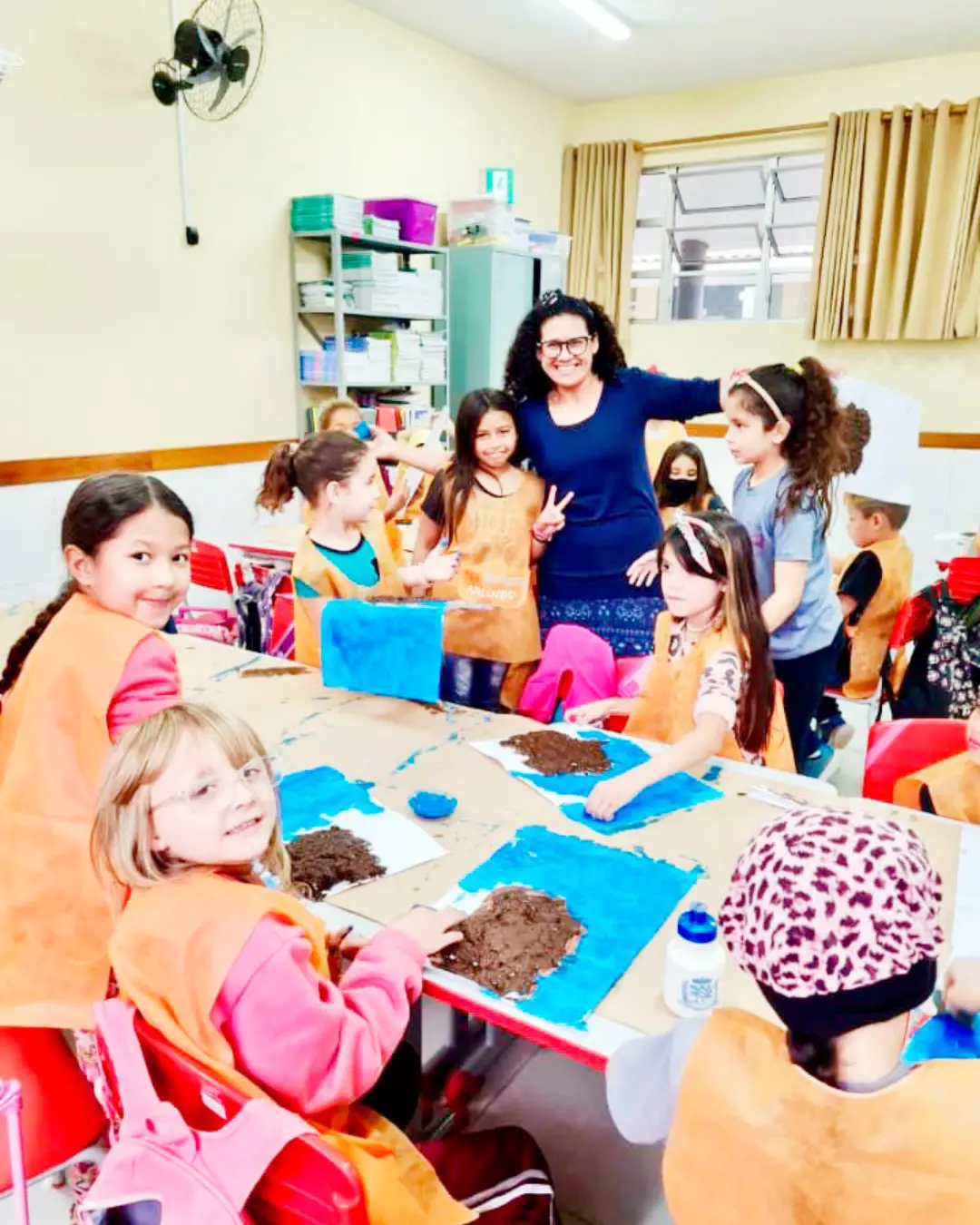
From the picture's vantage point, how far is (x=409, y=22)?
536 cm

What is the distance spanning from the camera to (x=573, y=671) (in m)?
2.40

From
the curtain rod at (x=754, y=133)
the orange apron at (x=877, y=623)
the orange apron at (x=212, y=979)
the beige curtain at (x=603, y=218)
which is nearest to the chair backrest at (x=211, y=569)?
the orange apron at (x=877, y=623)

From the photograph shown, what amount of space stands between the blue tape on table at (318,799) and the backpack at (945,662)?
1.83 meters

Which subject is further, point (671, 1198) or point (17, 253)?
point (17, 253)

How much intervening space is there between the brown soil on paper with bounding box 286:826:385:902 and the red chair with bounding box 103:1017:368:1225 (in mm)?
419

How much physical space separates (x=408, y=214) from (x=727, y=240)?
9.46 ft

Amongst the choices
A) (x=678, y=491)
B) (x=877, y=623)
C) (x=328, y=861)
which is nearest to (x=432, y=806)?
(x=328, y=861)

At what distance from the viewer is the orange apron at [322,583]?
2.35 m

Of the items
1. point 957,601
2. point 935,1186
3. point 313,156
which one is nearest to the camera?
point 935,1186

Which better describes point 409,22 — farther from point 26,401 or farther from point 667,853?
point 667,853

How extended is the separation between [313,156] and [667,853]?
15.4 feet

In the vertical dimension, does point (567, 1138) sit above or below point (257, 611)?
below

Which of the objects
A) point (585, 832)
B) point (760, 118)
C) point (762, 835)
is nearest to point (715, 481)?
point (760, 118)

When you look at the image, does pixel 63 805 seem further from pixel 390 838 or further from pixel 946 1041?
pixel 946 1041
